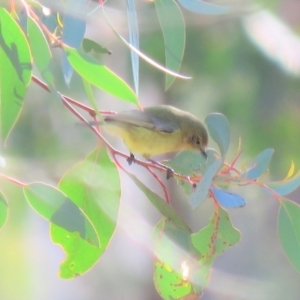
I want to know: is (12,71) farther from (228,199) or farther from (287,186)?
(287,186)

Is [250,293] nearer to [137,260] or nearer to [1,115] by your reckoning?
[137,260]

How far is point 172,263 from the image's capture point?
39.5 inches

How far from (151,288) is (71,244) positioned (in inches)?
80.0

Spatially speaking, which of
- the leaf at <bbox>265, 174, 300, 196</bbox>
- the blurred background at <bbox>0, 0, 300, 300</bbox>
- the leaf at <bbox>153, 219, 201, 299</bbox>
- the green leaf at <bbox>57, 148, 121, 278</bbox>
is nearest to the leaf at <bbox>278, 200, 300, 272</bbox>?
the leaf at <bbox>265, 174, 300, 196</bbox>

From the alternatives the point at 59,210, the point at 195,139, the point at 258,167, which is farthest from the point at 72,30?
the point at 195,139

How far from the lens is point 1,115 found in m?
0.75

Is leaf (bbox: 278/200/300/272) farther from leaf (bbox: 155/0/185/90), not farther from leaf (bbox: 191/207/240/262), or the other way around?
leaf (bbox: 155/0/185/90)

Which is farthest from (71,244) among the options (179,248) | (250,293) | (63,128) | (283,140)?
(250,293)

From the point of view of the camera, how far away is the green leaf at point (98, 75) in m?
0.72

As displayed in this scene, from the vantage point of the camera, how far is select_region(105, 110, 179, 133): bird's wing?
1.16m

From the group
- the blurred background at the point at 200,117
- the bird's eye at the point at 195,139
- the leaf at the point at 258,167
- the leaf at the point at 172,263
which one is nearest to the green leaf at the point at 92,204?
the leaf at the point at 172,263

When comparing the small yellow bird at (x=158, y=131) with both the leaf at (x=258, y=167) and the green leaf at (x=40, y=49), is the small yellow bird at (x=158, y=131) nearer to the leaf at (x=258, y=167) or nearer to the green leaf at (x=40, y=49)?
the leaf at (x=258, y=167)

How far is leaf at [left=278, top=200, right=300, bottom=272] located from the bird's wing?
1.07 feet

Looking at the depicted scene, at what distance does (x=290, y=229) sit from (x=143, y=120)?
0.41 m
